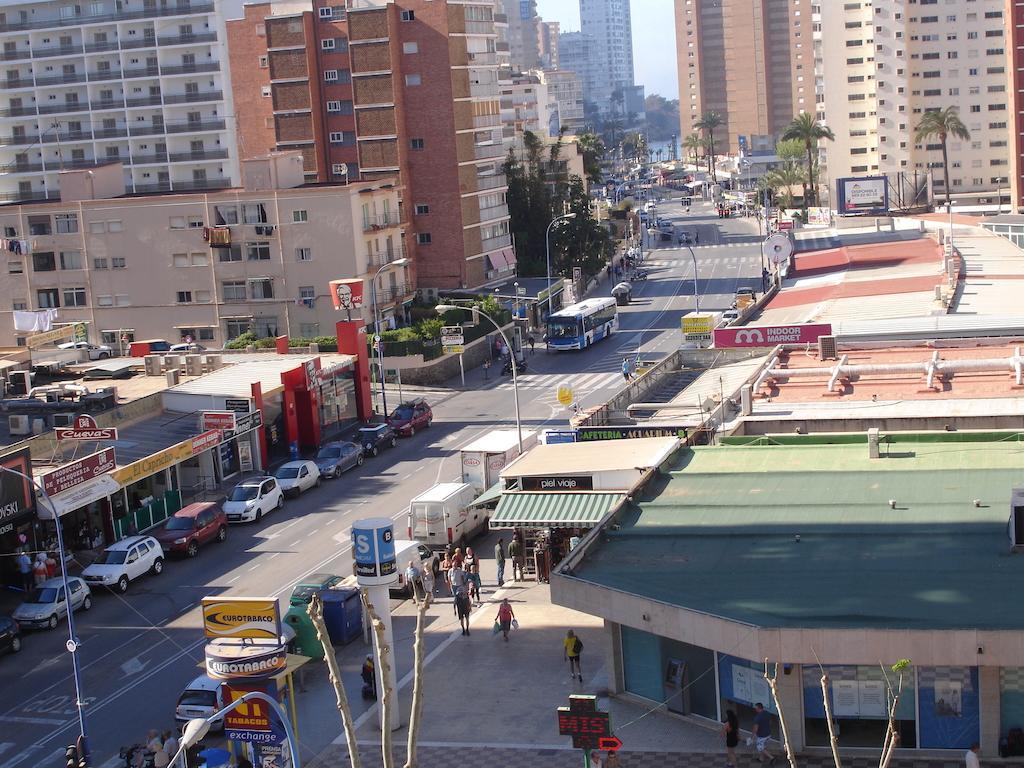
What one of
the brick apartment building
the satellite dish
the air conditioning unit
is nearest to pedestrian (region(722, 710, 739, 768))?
the air conditioning unit

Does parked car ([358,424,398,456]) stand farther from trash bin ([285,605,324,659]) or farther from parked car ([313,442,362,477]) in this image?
trash bin ([285,605,324,659])

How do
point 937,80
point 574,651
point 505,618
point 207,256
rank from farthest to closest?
point 937,80 < point 207,256 < point 505,618 < point 574,651

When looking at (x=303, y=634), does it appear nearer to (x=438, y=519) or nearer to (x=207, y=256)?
(x=438, y=519)

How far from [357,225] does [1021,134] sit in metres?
69.9

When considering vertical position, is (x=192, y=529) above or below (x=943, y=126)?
below

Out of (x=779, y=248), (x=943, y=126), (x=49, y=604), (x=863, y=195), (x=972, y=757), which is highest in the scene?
(x=943, y=126)

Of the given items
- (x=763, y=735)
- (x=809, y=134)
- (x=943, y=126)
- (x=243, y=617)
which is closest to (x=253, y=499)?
(x=243, y=617)

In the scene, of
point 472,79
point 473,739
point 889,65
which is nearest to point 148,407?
point 473,739

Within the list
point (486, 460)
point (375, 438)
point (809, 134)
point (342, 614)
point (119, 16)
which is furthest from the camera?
point (809, 134)

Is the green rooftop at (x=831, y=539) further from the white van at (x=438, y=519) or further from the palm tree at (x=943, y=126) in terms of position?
the palm tree at (x=943, y=126)

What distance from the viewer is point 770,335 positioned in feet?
173

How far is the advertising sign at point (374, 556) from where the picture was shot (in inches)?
1208

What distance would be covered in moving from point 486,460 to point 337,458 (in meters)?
11.2

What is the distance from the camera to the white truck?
5019cm
